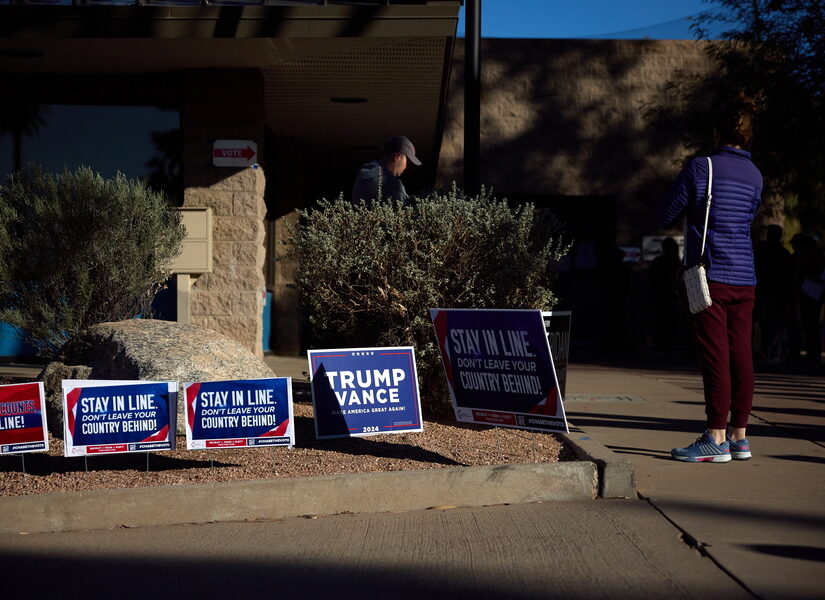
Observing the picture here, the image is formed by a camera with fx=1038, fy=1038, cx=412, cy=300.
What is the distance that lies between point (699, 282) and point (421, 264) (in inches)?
79.0

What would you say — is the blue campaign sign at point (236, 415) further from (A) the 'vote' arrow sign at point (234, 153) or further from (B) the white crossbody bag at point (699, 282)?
(A) the 'vote' arrow sign at point (234, 153)

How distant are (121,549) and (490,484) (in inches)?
71.4

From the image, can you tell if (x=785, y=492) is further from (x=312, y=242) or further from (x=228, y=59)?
(x=228, y=59)

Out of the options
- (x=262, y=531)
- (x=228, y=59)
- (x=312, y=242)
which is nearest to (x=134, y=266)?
(x=312, y=242)

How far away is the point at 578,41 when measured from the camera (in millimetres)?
19281

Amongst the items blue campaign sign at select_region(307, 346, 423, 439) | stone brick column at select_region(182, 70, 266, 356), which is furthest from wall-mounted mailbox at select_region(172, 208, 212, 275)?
blue campaign sign at select_region(307, 346, 423, 439)

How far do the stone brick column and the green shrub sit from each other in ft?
15.8

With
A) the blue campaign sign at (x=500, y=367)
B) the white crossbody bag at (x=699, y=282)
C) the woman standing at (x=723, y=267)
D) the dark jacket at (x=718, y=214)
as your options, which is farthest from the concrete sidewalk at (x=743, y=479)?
the dark jacket at (x=718, y=214)

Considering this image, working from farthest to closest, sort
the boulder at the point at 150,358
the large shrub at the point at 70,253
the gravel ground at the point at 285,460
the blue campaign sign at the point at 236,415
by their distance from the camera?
the large shrub at the point at 70,253, the boulder at the point at 150,358, the gravel ground at the point at 285,460, the blue campaign sign at the point at 236,415

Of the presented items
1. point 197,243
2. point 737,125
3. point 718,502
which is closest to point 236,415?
point 718,502

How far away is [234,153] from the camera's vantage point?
39.1 ft

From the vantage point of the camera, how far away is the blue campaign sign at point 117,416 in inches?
208

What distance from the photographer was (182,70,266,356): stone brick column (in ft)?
39.1

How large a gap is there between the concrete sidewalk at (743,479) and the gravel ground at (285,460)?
71 cm
